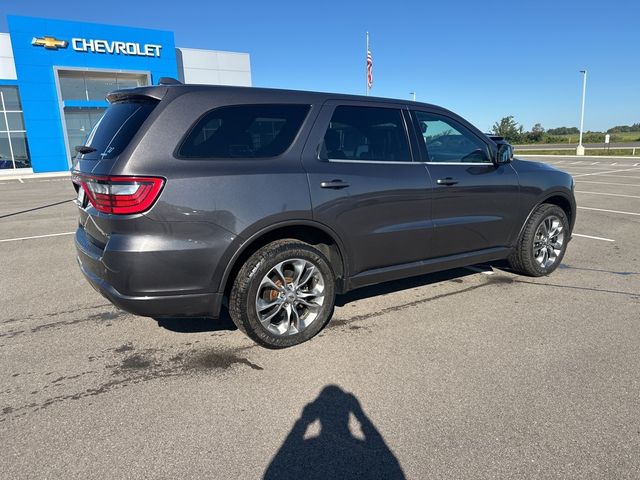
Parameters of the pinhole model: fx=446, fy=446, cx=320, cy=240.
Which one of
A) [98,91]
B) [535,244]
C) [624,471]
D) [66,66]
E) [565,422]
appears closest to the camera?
[624,471]

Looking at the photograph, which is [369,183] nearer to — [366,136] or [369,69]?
[366,136]

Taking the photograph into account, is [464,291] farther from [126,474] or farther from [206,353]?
[126,474]

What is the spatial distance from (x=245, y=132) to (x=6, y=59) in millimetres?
31895

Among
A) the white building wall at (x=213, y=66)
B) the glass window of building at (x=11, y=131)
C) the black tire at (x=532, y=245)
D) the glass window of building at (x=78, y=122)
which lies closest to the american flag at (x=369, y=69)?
the white building wall at (x=213, y=66)

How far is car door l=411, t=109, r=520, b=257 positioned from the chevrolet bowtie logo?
1178 inches

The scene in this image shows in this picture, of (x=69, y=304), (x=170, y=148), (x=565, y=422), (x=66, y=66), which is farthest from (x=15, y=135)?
(x=565, y=422)

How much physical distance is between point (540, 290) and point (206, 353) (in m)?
3.43

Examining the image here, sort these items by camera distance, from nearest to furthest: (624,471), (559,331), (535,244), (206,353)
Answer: (624,471)
(206,353)
(559,331)
(535,244)

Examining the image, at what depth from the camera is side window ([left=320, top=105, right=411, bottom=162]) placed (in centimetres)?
357

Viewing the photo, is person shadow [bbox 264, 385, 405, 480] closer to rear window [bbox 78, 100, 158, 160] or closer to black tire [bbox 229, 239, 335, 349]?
black tire [bbox 229, 239, 335, 349]

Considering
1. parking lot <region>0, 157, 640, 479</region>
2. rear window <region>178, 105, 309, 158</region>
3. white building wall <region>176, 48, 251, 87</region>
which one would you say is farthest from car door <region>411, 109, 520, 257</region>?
white building wall <region>176, 48, 251, 87</region>

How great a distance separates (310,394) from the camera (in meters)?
2.79

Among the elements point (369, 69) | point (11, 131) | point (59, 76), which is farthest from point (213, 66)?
point (369, 69)

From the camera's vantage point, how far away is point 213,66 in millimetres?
32781
